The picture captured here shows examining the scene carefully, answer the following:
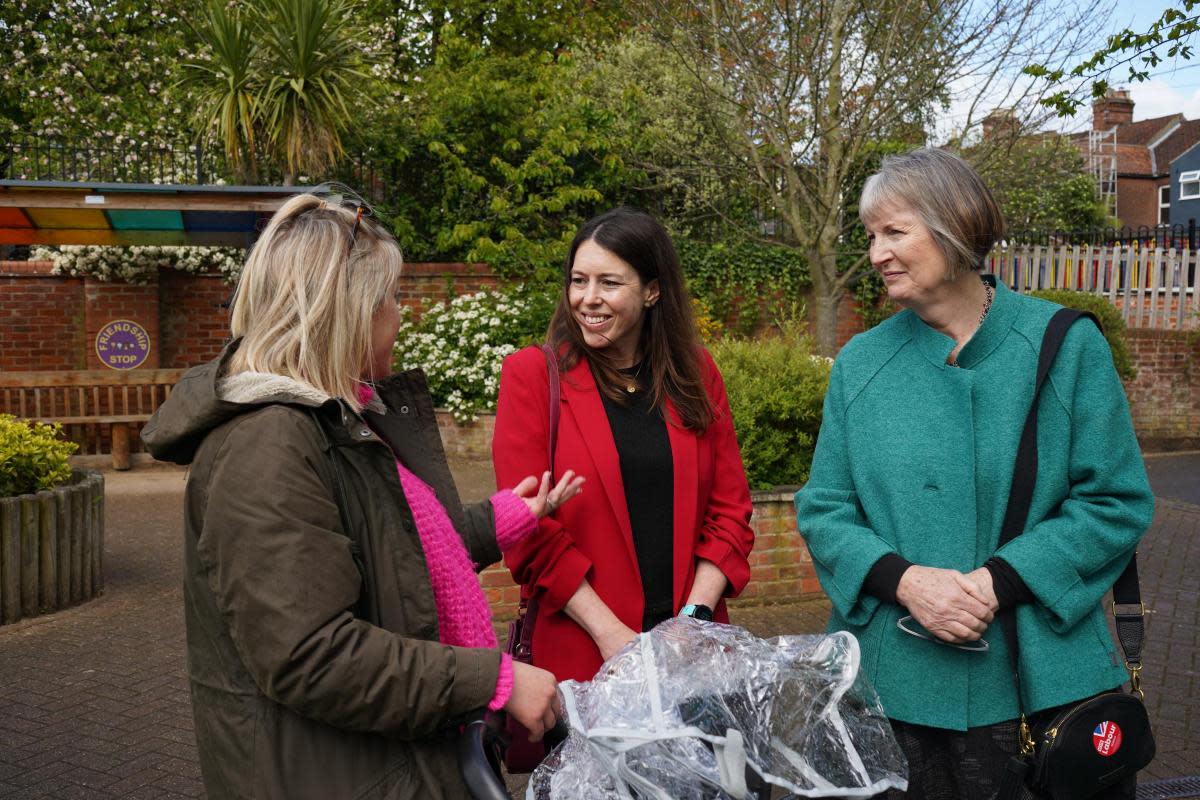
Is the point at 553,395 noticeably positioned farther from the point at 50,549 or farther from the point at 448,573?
the point at 50,549

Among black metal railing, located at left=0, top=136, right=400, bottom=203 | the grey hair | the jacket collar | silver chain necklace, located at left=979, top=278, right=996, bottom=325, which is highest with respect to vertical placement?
black metal railing, located at left=0, top=136, right=400, bottom=203

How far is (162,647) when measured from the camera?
19.2ft

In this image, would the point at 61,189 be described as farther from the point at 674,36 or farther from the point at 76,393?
the point at 674,36

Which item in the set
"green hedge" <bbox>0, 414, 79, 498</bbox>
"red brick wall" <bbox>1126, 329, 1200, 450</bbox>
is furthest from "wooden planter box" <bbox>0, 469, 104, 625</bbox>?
"red brick wall" <bbox>1126, 329, 1200, 450</bbox>

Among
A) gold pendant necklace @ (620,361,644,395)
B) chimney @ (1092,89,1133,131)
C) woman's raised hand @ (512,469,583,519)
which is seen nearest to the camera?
woman's raised hand @ (512,469,583,519)

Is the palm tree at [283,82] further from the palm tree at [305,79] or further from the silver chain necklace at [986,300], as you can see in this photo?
the silver chain necklace at [986,300]

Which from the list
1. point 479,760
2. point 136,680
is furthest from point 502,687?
point 136,680

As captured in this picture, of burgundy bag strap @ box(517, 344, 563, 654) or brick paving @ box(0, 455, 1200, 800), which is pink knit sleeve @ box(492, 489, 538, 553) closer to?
burgundy bag strap @ box(517, 344, 563, 654)

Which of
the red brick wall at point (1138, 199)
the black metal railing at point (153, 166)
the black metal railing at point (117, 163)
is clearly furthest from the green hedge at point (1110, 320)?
the red brick wall at point (1138, 199)

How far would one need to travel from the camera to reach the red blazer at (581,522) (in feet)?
9.36

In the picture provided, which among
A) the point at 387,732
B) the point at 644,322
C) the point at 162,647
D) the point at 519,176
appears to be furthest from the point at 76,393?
the point at 387,732

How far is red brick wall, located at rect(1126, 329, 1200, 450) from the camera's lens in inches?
557

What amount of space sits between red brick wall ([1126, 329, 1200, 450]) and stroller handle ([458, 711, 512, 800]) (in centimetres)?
1411

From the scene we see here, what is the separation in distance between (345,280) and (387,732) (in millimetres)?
806
